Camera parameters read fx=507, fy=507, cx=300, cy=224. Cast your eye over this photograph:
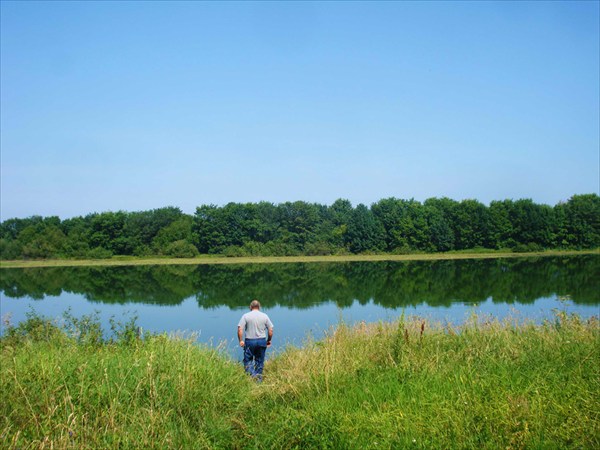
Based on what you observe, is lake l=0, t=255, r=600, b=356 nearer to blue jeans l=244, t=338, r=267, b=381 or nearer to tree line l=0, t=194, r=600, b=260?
blue jeans l=244, t=338, r=267, b=381

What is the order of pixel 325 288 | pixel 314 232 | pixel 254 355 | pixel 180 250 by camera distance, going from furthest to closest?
1. pixel 314 232
2. pixel 180 250
3. pixel 325 288
4. pixel 254 355

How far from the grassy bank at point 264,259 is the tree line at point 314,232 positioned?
1954 millimetres

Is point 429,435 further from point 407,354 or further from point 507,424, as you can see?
point 407,354

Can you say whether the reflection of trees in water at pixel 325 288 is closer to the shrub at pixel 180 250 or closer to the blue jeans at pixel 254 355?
the blue jeans at pixel 254 355

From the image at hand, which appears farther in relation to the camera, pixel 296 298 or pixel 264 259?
pixel 264 259

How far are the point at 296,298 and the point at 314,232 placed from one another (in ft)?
182

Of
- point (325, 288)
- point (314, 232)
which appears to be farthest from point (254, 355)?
point (314, 232)

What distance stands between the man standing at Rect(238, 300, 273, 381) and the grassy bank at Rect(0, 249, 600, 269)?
64063 millimetres

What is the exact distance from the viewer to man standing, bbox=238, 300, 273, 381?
34.0 ft

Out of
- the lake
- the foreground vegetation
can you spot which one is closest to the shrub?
the lake

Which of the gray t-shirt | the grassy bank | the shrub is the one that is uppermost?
the shrub

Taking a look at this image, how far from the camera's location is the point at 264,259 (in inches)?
3071

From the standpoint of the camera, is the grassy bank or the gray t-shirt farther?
the grassy bank

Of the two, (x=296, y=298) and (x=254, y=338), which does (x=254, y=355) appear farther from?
(x=296, y=298)
